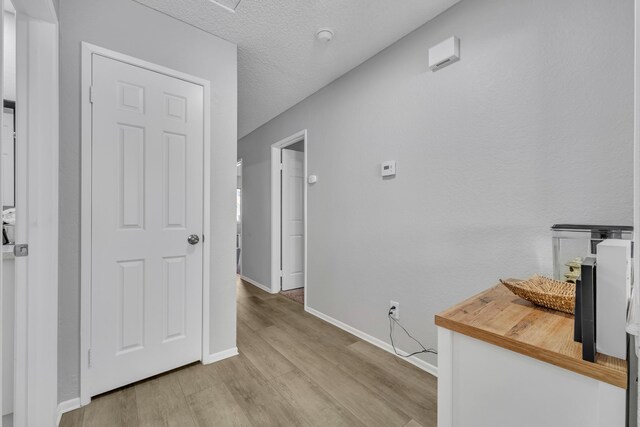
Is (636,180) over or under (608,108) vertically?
under

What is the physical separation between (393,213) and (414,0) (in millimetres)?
1410

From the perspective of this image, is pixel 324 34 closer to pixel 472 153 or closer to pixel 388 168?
pixel 388 168

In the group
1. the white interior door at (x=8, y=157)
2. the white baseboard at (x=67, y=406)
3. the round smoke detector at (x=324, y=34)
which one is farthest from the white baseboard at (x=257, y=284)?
the round smoke detector at (x=324, y=34)

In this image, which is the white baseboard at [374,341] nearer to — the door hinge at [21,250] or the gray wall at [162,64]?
the gray wall at [162,64]

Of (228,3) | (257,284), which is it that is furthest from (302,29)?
(257,284)

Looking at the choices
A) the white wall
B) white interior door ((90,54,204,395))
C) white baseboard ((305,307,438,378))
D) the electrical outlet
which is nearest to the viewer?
white interior door ((90,54,204,395))

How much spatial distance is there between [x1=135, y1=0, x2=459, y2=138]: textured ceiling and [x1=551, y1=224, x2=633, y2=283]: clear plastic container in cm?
153

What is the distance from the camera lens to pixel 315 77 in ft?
8.91

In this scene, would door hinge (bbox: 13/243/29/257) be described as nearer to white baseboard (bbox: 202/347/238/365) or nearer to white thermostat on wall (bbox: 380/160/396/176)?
white baseboard (bbox: 202/347/238/365)

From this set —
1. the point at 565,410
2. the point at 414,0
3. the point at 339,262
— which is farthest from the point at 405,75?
the point at 565,410

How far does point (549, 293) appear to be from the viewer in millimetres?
981

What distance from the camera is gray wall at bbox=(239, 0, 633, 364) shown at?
1291mm

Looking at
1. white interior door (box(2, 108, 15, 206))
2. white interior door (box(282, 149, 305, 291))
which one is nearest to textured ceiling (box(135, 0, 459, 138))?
white interior door (box(2, 108, 15, 206))

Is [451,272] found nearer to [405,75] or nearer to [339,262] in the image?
[339,262]
